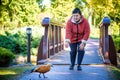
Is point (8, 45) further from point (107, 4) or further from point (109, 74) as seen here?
point (109, 74)

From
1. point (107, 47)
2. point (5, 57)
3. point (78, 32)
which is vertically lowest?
point (5, 57)

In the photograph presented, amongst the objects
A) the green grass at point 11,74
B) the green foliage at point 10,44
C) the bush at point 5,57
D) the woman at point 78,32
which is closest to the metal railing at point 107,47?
the woman at point 78,32

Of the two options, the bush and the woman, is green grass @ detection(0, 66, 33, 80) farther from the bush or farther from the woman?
the bush

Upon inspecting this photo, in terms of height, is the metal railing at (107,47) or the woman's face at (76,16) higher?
the woman's face at (76,16)

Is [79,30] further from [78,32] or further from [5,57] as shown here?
[5,57]

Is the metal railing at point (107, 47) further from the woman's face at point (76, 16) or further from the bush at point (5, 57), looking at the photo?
the bush at point (5, 57)

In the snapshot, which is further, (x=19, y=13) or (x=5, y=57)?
(x=19, y=13)

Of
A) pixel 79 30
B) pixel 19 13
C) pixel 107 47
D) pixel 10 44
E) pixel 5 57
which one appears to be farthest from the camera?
pixel 19 13

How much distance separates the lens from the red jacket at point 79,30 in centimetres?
980

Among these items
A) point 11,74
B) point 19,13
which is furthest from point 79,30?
point 19,13

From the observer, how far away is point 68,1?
52.4 m

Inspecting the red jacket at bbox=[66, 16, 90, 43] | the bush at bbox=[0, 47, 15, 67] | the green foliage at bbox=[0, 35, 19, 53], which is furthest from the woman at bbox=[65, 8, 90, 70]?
the green foliage at bbox=[0, 35, 19, 53]

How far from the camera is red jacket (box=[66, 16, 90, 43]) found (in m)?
9.80

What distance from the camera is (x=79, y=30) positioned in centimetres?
984
